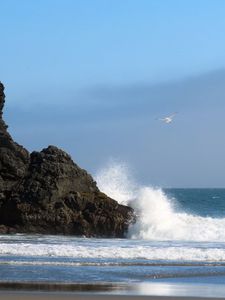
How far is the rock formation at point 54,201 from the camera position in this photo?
3353 centimetres

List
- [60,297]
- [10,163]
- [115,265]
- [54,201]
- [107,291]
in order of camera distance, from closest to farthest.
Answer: [60,297] → [107,291] → [115,265] → [54,201] → [10,163]

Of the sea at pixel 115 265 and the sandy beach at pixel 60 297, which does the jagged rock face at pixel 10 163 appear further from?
the sandy beach at pixel 60 297

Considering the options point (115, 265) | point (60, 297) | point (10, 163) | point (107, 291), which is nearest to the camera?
point (60, 297)

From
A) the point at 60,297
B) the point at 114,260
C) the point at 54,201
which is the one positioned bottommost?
the point at 60,297

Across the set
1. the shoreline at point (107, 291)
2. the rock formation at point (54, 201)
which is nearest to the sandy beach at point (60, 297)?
the shoreline at point (107, 291)

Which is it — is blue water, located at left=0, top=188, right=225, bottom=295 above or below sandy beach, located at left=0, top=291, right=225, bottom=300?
above

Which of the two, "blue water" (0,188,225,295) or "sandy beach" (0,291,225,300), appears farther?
"blue water" (0,188,225,295)

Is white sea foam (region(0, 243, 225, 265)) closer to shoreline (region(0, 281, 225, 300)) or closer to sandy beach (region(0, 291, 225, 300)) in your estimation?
shoreline (region(0, 281, 225, 300))

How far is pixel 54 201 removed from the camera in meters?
33.9

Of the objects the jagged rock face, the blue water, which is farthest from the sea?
the jagged rock face

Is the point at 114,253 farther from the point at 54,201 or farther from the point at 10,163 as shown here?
the point at 10,163

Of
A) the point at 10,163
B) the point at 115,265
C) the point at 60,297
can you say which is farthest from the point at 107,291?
the point at 10,163

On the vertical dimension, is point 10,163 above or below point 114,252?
above

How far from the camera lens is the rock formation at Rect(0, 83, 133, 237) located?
110ft
